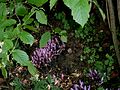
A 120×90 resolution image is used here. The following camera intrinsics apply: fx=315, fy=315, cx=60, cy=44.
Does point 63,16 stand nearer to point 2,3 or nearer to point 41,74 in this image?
point 41,74

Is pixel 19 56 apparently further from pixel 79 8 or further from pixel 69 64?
pixel 69 64

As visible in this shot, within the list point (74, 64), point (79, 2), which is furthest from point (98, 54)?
point (79, 2)

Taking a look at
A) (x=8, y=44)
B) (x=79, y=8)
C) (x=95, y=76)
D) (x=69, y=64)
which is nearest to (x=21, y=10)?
(x=8, y=44)

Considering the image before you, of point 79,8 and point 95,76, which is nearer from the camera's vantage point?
point 79,8

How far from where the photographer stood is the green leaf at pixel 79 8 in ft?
3.92

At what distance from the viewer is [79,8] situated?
47.3 inches

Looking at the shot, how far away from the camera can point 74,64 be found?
3.68 meters

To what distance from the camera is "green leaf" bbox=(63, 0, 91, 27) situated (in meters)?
1.19

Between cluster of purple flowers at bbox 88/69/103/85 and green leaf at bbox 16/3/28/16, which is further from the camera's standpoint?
cluster of purple flowers at bbox 88/69/103/85

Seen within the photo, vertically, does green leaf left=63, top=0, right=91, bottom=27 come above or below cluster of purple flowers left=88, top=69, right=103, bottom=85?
above

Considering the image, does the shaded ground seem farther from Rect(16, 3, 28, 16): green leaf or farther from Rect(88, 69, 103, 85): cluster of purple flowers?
Rect(16, 3, 28, 16): green leaf

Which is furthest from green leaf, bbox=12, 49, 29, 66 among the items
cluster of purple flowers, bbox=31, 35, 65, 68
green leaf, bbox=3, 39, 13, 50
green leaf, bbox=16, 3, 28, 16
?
cluster of purple flowers, bbox=31, 35, 65, 68

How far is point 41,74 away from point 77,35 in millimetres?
722

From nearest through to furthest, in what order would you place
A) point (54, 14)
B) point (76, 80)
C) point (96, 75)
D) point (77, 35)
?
point (96, 75) → point (76, 80) → point (77, 35) → point (54, 14)
